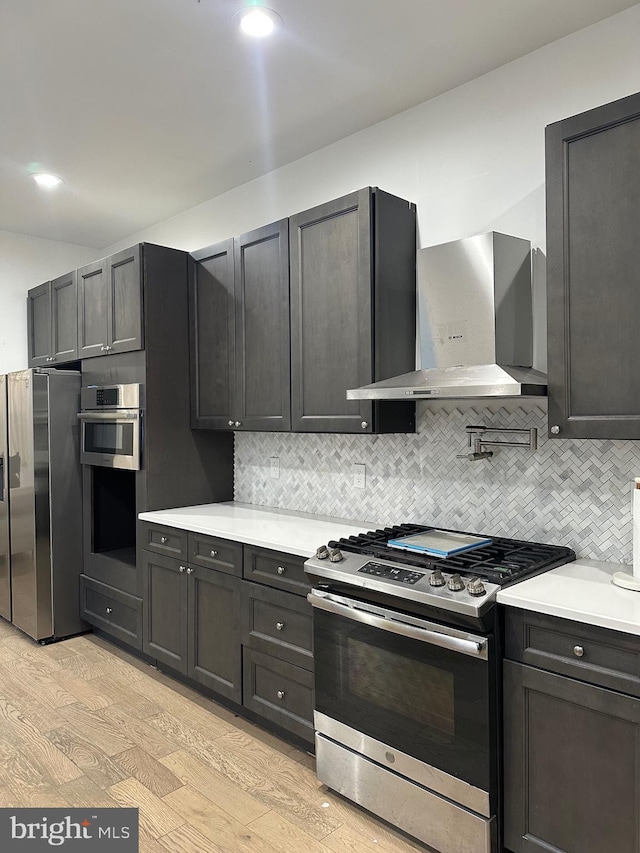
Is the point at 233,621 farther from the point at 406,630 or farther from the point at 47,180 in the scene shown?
the point at 47,180

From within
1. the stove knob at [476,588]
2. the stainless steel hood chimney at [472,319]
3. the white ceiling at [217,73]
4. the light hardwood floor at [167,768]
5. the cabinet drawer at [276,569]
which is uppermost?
the white ceiling at [217,73]

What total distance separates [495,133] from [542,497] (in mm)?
1513

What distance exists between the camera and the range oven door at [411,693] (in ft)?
6.09

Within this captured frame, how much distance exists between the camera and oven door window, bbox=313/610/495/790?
6.14 feet

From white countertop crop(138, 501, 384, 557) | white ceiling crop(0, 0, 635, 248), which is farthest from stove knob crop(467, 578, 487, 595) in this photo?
white ceiling crop(0, 0, 635, 248)

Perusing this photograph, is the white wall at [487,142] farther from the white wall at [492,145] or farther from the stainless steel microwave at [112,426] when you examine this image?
the stainless steel microwave at [112,426]

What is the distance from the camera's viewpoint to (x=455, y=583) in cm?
191

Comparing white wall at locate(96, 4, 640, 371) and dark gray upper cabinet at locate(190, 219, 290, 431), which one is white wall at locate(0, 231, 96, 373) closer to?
dark gray upper cabinet at locate(190, 219, 290, 431)

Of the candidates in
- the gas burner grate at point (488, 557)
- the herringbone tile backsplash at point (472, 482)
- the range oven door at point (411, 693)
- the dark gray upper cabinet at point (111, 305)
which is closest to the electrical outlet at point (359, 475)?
the herringbone tile backsplash at point (472, 482)

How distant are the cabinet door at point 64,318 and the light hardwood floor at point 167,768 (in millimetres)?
2059

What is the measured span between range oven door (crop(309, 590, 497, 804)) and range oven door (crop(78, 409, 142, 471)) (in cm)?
162

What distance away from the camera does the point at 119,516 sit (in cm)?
407

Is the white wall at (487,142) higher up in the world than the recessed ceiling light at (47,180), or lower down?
lower down

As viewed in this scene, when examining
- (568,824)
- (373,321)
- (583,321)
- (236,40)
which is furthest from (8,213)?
(568,824)
